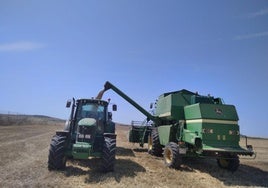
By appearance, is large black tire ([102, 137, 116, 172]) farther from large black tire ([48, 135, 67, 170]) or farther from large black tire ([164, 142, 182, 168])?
large black tire ([164, 142, 182, 168])

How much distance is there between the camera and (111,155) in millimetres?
9188

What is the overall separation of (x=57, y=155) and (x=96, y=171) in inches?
57.5

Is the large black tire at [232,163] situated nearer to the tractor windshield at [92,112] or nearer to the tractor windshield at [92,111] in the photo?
the tractor windshield at [92,112]

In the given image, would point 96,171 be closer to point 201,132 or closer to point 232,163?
point 201,132

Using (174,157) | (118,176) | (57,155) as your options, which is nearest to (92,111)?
(57,155)

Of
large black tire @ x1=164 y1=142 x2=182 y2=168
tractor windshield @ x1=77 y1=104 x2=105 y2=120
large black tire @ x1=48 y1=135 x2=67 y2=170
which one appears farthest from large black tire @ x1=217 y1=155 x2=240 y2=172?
large black tire @ x1=48 y1=135 x2=67 y2=170

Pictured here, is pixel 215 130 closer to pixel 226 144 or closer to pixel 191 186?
pixel 226 144

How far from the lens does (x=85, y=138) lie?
9.71 meters

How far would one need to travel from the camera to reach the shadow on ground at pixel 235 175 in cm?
923

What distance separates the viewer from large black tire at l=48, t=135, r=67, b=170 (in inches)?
358

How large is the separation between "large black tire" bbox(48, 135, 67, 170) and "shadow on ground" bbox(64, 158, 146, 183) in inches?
13.2

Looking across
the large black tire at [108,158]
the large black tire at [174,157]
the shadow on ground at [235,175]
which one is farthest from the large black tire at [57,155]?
the shadow on ground at [235,175]

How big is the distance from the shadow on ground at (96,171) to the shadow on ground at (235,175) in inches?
96.0

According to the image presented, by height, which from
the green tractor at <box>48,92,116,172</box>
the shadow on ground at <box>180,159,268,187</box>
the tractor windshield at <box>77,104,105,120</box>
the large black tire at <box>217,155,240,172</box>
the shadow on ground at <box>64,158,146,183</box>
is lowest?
the shadow on ground at <box>180,159,268,187</box>
